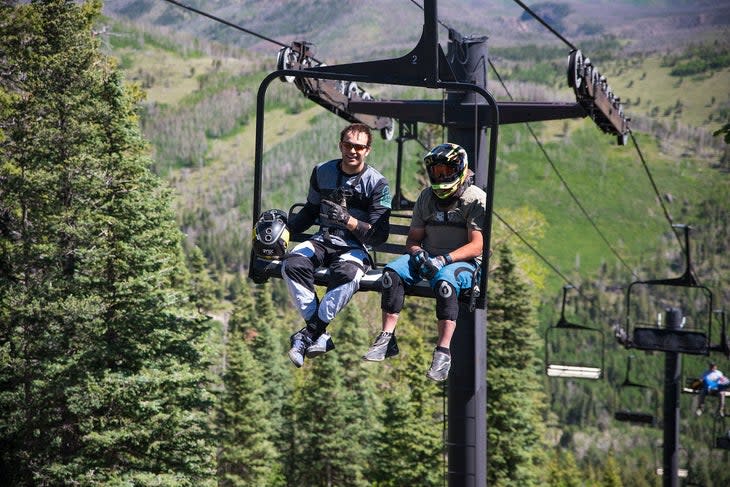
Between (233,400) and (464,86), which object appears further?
(233,400)

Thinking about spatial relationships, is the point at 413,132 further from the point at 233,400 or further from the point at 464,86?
the point at 233,400

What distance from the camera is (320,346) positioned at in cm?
943

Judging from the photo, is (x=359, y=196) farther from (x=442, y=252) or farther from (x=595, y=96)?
(x=595, y=96)

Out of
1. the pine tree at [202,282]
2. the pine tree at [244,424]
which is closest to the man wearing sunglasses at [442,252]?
the pine tree at [244,424]

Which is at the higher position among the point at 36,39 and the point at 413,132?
the point at 36,39

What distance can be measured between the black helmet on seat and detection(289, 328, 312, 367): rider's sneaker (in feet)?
2.59

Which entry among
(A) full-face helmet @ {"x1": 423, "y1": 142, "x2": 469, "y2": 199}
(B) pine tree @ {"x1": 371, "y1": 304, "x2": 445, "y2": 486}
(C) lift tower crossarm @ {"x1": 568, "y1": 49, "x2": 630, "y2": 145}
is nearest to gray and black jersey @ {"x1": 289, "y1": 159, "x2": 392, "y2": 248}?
(A) full-face helmet @ {"x1": 423, "y1": 142, "x2": 469, "y2": 199}

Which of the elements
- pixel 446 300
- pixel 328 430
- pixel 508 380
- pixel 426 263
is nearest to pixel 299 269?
pixel 426 263

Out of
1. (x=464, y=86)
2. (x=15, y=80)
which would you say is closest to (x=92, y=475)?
(x=15, y=80)

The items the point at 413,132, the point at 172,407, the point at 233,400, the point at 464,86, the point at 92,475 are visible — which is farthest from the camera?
the point at 233,400

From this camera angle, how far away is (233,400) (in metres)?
43.9

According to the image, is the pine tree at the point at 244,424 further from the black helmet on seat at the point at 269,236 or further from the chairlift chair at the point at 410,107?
the black helmet on seat at the point at 269,236

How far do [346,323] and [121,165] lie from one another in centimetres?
3237

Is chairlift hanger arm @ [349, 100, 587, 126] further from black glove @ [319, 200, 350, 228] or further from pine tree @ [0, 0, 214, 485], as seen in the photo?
pine tree @ [0, 0, 214, 485]
